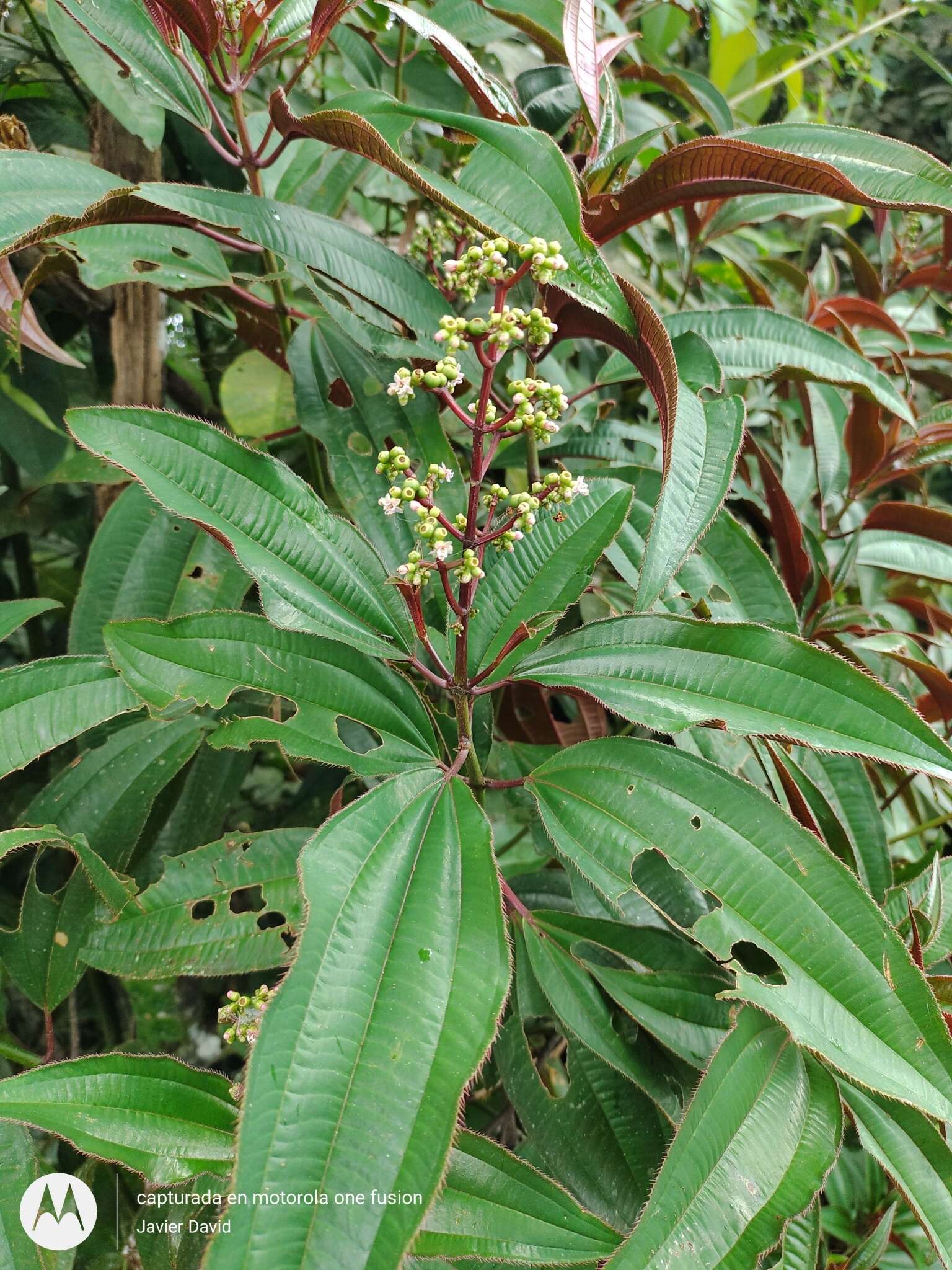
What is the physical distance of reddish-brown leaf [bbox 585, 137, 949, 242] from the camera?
74 cm

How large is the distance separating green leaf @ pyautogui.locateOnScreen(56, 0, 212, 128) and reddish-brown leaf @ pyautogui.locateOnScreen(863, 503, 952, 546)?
3.33 ft

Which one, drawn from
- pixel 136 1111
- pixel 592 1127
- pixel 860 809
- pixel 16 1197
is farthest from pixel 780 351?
pixel 16 1197

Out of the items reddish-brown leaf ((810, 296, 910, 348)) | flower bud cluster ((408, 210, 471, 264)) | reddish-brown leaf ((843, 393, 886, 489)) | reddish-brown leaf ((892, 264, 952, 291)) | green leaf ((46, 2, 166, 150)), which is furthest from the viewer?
reddish-brown leaf ((892, 264, 952, 291))

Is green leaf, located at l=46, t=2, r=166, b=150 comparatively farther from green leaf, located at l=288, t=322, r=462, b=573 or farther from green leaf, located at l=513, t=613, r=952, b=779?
green leaf, located at l=513, t=613, r=952, b=779

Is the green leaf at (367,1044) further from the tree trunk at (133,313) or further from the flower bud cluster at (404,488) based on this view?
the tree trunk at (133,313)

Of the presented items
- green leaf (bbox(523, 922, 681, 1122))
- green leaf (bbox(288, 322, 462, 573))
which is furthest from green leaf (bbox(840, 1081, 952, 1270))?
green leaf (bbox(288, 322, 462, 573))

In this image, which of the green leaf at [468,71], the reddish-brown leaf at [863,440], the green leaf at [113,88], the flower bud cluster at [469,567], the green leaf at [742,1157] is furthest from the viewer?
the reddish-brown leaf at [863,440]

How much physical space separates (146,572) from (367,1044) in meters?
0.64

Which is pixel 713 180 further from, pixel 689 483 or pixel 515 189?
pixel 689 483

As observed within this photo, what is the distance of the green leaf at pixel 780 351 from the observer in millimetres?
939

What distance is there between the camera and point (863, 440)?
127 cm

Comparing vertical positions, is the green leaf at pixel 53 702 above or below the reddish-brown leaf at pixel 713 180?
below

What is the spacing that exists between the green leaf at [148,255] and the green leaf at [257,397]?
19cm

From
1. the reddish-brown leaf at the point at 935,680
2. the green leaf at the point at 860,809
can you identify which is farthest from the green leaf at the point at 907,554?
the green leaf at the point at 860,809
